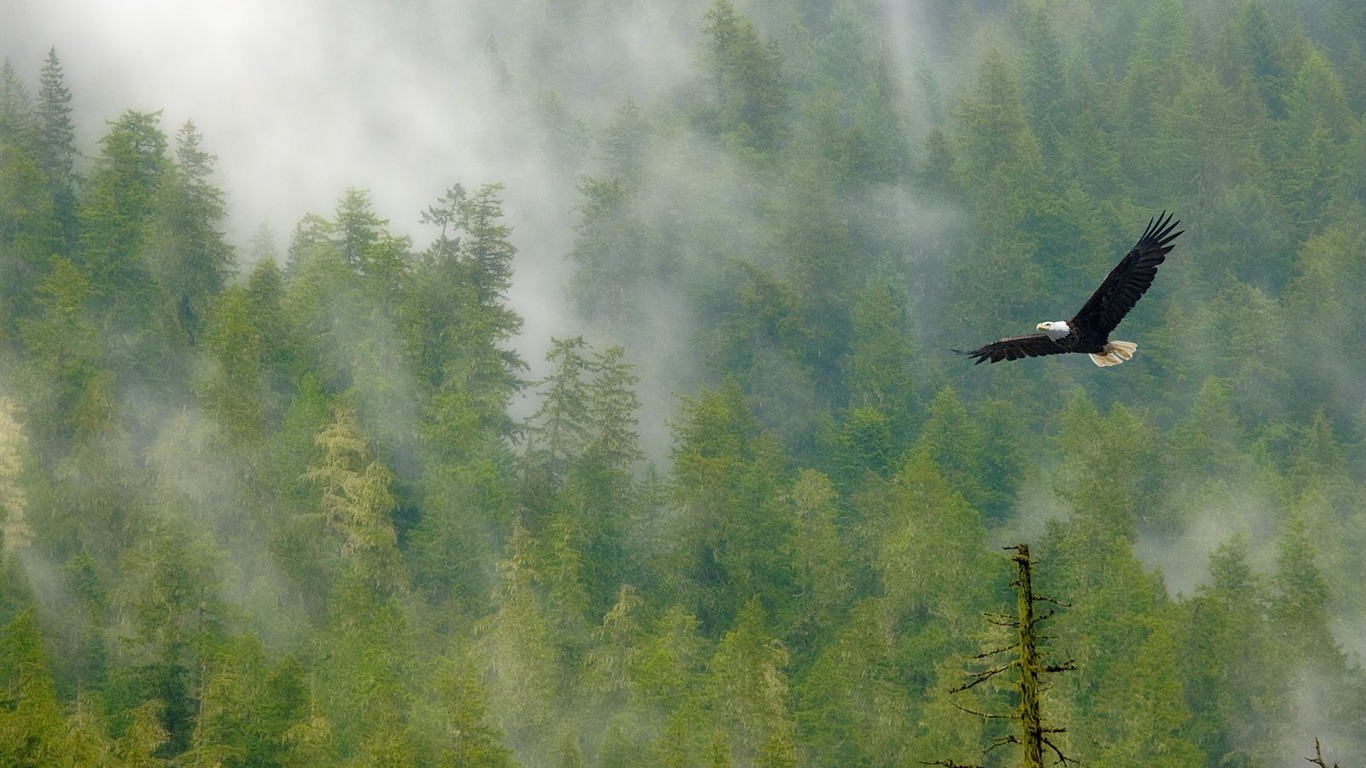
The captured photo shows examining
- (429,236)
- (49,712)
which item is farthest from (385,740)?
(429,236)

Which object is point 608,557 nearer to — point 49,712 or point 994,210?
point 49,712

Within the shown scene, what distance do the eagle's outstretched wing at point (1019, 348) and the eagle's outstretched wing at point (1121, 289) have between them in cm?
48

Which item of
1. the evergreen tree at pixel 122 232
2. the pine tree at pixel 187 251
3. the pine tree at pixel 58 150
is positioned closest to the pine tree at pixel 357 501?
the pine tree at pixel 187 251

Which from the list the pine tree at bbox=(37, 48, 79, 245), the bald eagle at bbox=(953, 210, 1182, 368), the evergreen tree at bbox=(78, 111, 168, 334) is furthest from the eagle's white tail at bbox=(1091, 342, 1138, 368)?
the pine tree at bbox=(37, 48, 79, 245)

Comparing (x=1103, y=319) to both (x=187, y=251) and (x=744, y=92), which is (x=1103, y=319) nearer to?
(x=187, y=251)

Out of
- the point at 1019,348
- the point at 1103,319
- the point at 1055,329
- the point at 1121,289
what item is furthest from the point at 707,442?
the point at 1055,329

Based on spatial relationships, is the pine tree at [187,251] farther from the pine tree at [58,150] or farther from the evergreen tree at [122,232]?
the pine tree at [58,150]

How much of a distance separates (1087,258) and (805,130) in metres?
16.9

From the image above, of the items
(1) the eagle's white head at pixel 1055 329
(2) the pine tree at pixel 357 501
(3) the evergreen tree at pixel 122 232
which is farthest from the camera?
(3) the evergreen tree at pixel 122 232

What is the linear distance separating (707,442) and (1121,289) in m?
51.2

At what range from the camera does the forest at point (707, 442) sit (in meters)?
62.5

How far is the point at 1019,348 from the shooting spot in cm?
2916

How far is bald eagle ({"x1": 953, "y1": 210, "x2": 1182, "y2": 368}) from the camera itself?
27188 millimetres

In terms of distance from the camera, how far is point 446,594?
75.1 metres
